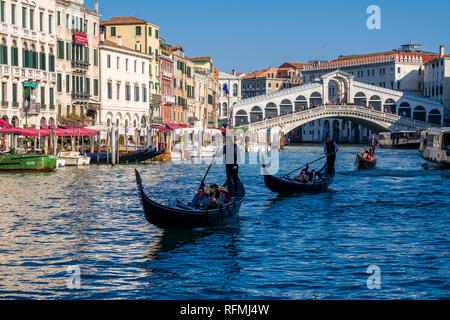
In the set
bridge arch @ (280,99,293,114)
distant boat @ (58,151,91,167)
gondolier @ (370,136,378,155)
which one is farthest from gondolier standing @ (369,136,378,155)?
bridge arch @ (280,99,293,114)

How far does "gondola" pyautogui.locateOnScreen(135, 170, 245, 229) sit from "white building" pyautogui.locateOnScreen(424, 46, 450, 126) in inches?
2438

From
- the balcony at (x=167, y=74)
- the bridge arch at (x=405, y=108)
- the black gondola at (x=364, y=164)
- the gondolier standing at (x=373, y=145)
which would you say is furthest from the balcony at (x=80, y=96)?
the bridge arch at (x=405, y=108)

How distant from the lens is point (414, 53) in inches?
3393

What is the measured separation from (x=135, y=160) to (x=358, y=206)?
1787cm

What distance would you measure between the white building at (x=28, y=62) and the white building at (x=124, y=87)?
563 cm

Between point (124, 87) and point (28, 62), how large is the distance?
36.0 ft

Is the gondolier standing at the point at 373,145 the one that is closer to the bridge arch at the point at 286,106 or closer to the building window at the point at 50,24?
the bridge arch at the point at 286,106

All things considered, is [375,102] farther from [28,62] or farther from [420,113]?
[28,62]

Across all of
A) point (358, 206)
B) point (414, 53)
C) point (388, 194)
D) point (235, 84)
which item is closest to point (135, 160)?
point (388, 194)

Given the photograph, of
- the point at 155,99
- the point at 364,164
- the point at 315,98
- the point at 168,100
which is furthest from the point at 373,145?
the point at 315,98

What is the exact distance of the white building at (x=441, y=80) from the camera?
72.8 metres

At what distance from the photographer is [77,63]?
39.2 metres

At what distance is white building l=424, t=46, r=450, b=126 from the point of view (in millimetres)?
72781
